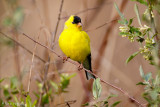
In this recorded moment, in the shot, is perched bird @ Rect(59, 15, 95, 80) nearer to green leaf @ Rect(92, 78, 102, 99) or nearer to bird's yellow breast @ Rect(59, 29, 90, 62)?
bird's yellow breast @ Rect(59, 29, 90, 62)

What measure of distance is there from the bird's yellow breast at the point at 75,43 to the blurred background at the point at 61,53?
95 millimetres

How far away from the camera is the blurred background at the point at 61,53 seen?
7.22ft

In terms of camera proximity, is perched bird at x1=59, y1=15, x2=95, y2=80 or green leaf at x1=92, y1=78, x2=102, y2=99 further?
perched bird at x1=59, y1=15, x2=95, y2=80

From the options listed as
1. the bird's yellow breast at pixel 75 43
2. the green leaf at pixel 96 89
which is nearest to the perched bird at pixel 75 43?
the bird's yellow breast at pixel 75 43

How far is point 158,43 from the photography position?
3.82ft

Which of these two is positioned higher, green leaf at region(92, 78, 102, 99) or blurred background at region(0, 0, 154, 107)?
blurred background at region(0, 0, 154, 107)

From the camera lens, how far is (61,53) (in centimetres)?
346

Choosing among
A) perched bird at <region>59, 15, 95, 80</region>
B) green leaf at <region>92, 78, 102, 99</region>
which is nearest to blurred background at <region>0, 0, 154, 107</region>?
perched bird at <region>59, 15, 95, 80</region>

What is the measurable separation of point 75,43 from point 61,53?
3.06ft

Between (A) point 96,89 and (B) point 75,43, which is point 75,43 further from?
(A) point 96,89

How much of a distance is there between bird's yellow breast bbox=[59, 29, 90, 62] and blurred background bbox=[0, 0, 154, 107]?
0.10 m

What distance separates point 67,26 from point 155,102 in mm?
1936

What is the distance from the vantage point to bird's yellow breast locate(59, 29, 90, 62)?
8.43ft

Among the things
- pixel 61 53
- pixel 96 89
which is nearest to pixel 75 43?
pixel 61 53
